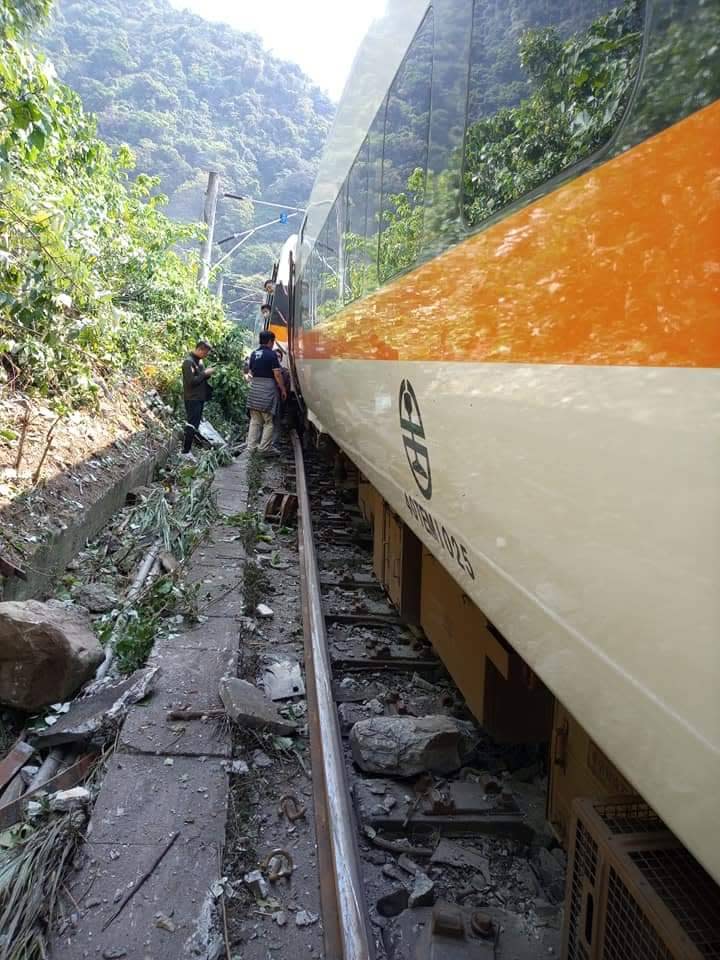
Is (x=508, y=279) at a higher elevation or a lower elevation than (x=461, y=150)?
lower

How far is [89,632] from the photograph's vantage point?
14.8ft

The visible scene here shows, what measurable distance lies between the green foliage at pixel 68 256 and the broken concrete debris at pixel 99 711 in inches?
115

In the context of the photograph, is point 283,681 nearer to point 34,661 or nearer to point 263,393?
point 34,661

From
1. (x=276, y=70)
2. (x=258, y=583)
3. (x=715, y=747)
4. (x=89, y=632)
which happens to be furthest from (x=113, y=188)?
(x=276, y=70)

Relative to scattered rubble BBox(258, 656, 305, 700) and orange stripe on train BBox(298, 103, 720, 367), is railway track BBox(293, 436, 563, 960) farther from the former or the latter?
orange stripe on train BBox(298, 103, 720, 367)

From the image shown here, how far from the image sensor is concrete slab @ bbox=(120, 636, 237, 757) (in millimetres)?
3412

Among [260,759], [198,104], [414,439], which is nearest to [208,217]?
[260,759]

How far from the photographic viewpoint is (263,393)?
434 inches

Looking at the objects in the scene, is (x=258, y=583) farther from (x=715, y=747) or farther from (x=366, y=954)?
(x=715, y=747)

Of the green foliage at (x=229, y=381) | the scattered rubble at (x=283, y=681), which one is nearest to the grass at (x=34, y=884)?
the scattered rubble at (x=283, y=681)

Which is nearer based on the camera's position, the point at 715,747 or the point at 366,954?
the point at 715,747

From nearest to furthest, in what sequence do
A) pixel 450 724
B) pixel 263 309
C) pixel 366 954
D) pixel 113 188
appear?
pixel 366 954 < pixel 450 724 < pixel 113 188 < pixel 263 309

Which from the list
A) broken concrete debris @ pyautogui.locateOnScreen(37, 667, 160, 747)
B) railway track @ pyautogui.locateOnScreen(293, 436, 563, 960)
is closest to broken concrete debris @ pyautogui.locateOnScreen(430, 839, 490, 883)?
railway track @ pyautogui.locateOnScreen(293, 436, 563, 960)

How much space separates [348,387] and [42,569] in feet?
8.84
